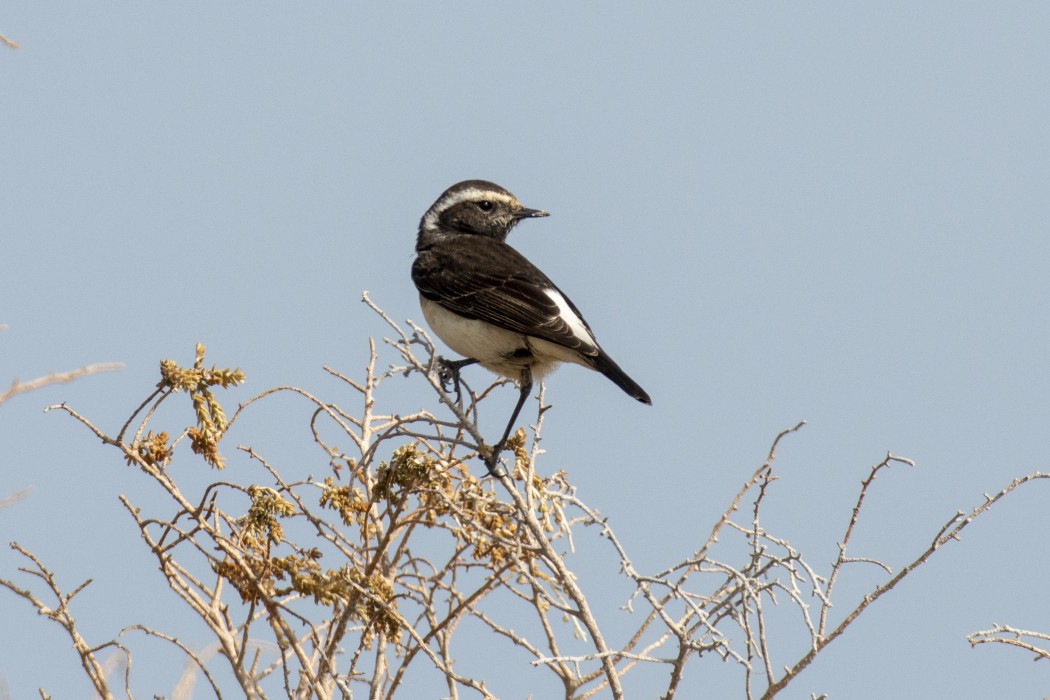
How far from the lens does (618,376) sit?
7078mm

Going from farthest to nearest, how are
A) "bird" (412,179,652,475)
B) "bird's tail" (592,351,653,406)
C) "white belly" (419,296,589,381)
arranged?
"white belly" (419,296,589,381) < "bird" (412,179,652,475) < "bird's tail" (592,351,653,406)

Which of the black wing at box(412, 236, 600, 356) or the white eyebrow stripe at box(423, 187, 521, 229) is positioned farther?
the white eyebrow stripe at box(423, 187, 521, 229)

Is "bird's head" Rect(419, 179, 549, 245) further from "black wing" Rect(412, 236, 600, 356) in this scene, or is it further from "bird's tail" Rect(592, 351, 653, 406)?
"bird's tail" Rect(592, 351, 653, 406)

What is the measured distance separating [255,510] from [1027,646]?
2782mm

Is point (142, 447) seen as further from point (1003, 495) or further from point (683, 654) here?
point (1003, 495)

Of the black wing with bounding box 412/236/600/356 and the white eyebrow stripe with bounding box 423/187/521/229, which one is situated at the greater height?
the white eyebrow stripe with bounding box 423/187/521/229

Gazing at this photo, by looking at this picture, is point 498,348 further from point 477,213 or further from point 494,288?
point 477,213

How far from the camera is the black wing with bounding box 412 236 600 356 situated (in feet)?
23.8

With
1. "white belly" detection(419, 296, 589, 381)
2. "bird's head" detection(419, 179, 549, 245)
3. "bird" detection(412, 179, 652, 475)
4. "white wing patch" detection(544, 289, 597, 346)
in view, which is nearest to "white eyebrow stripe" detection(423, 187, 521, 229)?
"bird's head" detection(419, 179, 549, 245)

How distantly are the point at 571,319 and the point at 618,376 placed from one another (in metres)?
0.73

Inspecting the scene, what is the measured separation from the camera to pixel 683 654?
4.25 metres

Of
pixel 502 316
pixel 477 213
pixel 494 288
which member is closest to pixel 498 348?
pixel 502 316

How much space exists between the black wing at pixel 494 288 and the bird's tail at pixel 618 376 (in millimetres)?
78

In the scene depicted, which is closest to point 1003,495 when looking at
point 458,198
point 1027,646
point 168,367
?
point 1027,646
